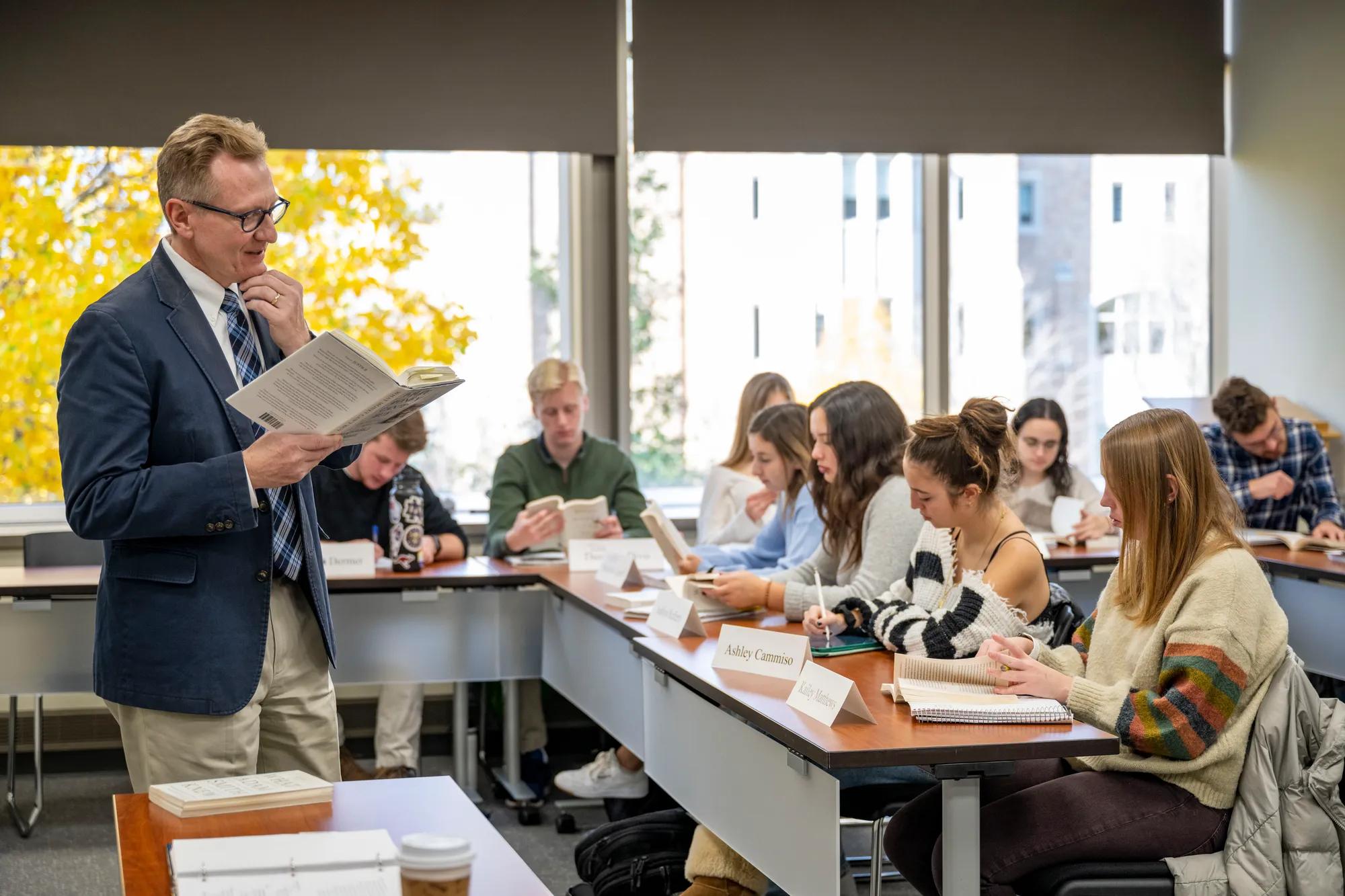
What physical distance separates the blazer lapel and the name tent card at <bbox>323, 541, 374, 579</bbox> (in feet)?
7.05

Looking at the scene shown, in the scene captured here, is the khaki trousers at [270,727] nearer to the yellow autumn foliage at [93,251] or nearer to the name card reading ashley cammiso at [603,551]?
the name card reading ashley cammiso at [603,551]

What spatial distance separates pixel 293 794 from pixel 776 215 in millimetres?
4635

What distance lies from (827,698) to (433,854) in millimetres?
826

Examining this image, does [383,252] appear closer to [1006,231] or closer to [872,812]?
[1006,231]

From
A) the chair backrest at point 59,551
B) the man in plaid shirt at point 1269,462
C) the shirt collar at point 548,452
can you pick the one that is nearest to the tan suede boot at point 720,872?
the shirt collar at point 548,452

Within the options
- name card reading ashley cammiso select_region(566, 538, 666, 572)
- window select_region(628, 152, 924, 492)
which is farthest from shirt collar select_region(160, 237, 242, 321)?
window select_region(628, 152, 924, 492)

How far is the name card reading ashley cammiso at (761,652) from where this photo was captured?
2.41 meters

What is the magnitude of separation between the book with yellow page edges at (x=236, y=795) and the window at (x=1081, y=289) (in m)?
4.76

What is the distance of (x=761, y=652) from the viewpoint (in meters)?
2.47

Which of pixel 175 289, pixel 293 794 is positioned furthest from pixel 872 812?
pixel 175 289

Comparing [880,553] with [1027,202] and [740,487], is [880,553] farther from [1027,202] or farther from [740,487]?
[1027,202]

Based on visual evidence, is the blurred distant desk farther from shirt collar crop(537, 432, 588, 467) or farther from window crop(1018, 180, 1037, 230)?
window crop(1018, 180, 1037, 230)

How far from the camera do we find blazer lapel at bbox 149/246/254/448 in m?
1.99

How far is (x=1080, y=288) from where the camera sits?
6.28 meters
